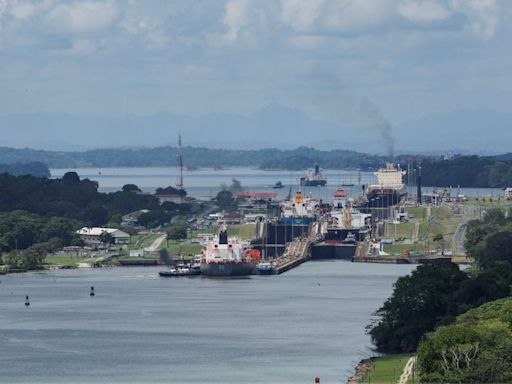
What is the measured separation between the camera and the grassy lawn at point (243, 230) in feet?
297

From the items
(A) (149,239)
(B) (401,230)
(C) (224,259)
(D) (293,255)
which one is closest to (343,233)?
(B) (401,230)

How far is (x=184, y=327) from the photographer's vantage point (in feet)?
168

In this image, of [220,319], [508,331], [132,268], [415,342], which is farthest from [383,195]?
[508,331]

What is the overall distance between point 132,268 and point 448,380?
43.4 metres

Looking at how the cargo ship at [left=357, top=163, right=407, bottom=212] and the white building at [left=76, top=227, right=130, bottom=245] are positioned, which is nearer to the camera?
the white building at [left=76, top=227, right=130, bottom=245]

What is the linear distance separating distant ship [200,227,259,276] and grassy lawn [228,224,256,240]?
14505mm

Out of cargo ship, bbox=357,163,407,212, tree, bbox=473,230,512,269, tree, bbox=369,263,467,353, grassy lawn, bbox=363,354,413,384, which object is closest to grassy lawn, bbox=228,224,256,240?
cargo ship, bbox=357,163,407,212

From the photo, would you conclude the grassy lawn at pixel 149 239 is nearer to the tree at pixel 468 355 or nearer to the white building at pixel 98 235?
the white building at pixel 98 235

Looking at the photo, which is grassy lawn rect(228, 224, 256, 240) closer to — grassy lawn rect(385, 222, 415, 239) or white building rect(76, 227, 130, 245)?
white building rect(76, 227, 130, 245)

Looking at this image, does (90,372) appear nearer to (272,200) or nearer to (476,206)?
(476,206)

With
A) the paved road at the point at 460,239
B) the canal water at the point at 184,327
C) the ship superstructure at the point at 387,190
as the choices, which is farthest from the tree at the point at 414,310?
the ship superstructure at the point at 387,190

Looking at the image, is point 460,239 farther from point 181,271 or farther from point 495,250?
point 495,250

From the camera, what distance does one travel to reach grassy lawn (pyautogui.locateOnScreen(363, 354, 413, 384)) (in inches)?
1550

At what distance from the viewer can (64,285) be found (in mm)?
66312
